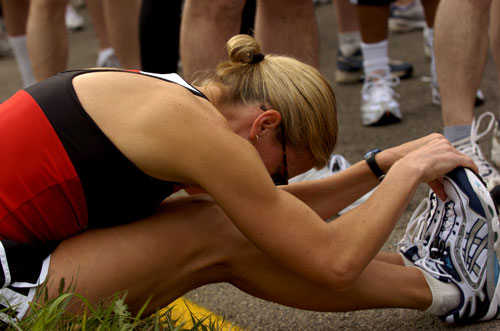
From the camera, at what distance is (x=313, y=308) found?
77.3 inches

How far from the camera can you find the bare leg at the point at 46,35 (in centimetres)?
384

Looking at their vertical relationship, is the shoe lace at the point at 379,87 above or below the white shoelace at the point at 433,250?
below

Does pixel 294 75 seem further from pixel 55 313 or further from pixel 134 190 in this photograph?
pixel 55 313

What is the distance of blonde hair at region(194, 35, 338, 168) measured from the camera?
1.88 meters

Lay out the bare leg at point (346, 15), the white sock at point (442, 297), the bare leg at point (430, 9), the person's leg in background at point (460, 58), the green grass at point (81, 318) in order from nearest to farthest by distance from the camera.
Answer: the green grass at point (81, 318), the white sock at point (442, 297), the person's leg in background at point (460, 58), the bare leg at point (430, 9), the bare leg at point (346, 15)

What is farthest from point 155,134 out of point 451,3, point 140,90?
point 451,3

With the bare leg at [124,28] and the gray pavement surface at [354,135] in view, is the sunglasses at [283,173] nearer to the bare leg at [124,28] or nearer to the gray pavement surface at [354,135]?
the gray pavement surface at [354,135]

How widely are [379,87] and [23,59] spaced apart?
2.31m

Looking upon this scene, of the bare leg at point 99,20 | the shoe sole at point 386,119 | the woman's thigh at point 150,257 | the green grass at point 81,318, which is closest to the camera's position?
the green grass at point 81,318

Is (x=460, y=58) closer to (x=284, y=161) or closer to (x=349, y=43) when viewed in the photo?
(x=284, y=161)

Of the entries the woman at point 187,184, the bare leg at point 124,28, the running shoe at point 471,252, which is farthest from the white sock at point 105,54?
the running shoe at point 471,252

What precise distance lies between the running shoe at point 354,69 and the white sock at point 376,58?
2.05ft

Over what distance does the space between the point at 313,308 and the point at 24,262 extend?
0.77 meters

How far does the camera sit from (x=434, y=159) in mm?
2025
